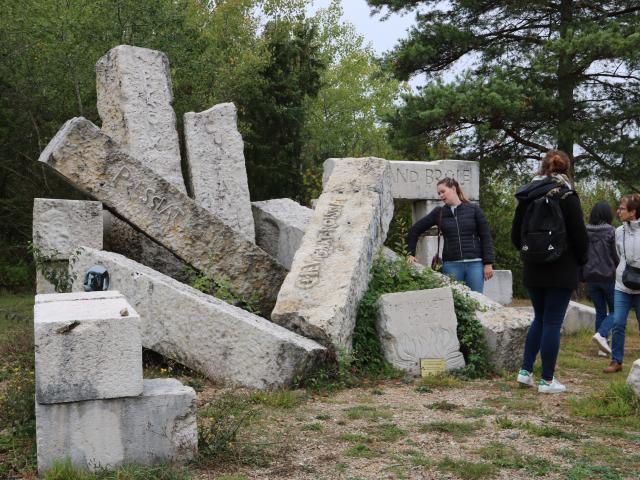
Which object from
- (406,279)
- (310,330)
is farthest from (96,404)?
(406,279)

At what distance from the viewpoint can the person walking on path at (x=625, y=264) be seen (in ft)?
19.9

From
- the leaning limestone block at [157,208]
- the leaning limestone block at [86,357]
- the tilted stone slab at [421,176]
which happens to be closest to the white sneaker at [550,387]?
the leaning limestone block at [157,208]

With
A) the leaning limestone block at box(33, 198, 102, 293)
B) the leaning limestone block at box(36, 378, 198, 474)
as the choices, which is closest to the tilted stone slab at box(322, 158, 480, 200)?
the leaning limestone block at box(33, 198, 102, 293)

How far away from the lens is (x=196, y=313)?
17.8ft

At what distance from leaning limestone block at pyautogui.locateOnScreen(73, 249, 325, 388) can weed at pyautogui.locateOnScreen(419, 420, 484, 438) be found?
3.94ft

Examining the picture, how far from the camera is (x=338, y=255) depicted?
627 centimetres

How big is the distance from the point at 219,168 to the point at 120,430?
5.29 m

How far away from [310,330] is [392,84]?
3317cm

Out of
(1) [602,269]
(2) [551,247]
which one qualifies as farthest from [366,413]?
(1) [602,269]

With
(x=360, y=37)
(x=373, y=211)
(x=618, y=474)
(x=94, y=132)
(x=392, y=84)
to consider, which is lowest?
(x=618, y=474)

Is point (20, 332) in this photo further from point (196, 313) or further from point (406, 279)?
point (406, 279)

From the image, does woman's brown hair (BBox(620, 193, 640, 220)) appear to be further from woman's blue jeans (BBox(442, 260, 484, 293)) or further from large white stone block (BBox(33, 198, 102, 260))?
large white stone block (BBox(33, 198, 102, 260))

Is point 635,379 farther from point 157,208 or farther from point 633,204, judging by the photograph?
point 157,208

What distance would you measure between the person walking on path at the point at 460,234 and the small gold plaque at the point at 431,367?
1.08 metres
